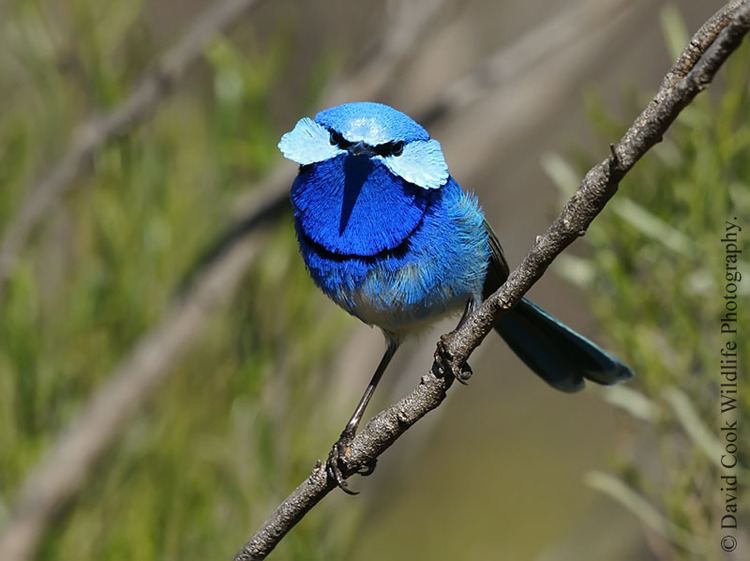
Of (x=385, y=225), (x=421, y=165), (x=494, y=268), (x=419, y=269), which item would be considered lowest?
(x=494, y=268)

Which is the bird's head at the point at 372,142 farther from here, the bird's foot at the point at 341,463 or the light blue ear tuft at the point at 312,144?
the bird's foot at the point at 341,463

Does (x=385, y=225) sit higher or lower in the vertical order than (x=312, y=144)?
lower

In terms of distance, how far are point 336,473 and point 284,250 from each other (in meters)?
1.48

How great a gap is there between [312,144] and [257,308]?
4.12 ft

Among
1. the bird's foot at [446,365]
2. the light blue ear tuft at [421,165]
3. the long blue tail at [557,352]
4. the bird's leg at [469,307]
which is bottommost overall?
the long blue tail at [557,352]

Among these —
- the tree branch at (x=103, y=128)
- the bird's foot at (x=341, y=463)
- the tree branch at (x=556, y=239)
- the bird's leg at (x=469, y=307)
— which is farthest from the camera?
the tree branch at (x=103, y=128)

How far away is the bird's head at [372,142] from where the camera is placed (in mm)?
2357

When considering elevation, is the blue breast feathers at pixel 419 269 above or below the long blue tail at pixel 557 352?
above

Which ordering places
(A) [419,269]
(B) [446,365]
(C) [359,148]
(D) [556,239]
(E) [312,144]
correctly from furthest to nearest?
(A) [419,269] < (E) [312,144] < (C) [359,148] < (B) [446,365] < (D) [556,239]

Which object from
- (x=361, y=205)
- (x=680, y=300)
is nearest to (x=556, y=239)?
(x=361, y=205)

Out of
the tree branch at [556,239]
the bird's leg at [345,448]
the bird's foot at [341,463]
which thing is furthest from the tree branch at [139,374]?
the tree branch at [556,239]

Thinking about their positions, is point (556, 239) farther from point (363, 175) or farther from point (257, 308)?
point (257, 308)

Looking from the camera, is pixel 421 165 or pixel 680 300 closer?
pixel 421 165

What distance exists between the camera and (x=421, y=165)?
2461mm
